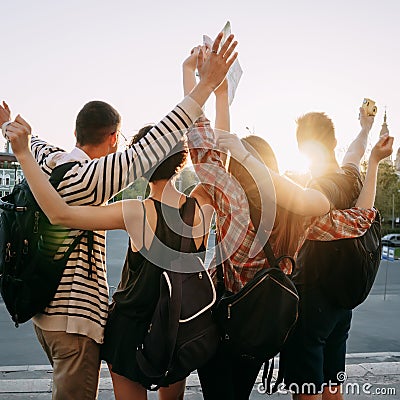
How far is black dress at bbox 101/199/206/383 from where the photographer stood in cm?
203

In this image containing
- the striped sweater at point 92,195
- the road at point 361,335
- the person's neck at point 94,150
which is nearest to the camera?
the striped sweater at point 92,195

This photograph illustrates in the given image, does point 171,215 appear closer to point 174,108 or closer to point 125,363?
point 174,108

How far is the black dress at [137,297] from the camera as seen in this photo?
2.03m

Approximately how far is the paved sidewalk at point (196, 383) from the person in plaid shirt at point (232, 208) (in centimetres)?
169

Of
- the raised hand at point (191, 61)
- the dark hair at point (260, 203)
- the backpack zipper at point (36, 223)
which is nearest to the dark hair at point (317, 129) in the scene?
the dark hair at point (260, 203)

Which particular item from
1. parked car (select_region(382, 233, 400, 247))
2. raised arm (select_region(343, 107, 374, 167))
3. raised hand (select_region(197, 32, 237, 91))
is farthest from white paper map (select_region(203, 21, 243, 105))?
parked car (select_region(382, 233, 400, 247))

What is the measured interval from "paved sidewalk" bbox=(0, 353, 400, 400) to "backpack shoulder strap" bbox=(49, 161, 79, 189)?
2333 mm

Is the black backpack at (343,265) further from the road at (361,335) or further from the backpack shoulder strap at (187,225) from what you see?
the road at (361,335)

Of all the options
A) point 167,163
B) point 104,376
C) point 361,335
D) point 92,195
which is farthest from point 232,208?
point 361,335

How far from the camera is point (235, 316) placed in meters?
2.04

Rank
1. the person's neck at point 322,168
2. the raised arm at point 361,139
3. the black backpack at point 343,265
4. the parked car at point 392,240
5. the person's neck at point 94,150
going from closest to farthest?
the person's neck at point 94,150 → the black backpack at point 343,265 → the person's neck at point 322,168 → the raised arm at point 361,139 → the parked car at point 392,240

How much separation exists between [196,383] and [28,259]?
7.98 ft

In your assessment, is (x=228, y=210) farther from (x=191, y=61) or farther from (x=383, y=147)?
(x=383, y=147)

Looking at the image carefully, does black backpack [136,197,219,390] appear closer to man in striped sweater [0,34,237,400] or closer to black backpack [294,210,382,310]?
man in striped sweater [0,34,237,400]
